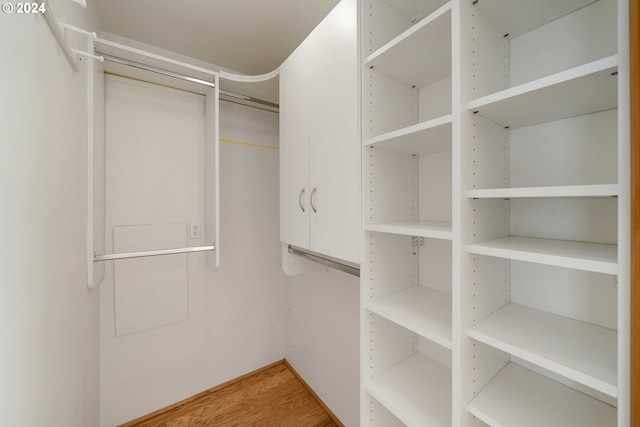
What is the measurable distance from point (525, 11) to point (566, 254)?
0.79 metres

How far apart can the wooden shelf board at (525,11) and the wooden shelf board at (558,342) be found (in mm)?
998

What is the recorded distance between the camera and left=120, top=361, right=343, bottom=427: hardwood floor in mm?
1829

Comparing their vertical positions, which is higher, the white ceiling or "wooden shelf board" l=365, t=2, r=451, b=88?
the white ceiling

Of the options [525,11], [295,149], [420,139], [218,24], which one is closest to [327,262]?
[295,149]

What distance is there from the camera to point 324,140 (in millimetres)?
1214

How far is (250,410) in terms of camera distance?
193 cm

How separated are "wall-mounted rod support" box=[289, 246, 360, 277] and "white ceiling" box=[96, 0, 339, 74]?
4.88 feet

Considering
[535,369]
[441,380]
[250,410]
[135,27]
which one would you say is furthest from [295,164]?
[250,410]

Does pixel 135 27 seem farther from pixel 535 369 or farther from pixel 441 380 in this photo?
pixel 535 369

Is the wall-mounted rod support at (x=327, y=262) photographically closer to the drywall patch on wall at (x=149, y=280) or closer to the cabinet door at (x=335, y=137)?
the cabinet door at (x=335, y=137)

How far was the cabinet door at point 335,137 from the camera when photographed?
105 centimetres

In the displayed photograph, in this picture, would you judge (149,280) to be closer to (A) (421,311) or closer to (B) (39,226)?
(B) (39,226)

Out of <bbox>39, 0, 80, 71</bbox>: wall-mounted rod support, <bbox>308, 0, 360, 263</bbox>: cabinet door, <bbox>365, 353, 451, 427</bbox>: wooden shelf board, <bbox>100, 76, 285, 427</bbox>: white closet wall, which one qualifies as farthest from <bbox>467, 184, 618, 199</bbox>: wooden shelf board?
<bbox>100, 76, 285, 427</bbox>: white closet wall

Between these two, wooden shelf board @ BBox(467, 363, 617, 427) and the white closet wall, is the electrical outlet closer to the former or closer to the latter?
the white closet wall
